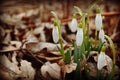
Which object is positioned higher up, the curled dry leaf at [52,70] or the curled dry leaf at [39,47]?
the curled dry leaf at [39,47]

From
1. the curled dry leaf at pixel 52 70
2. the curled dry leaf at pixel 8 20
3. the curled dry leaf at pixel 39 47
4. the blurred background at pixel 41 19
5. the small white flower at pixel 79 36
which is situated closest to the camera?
the small white flower at pixel 79 36

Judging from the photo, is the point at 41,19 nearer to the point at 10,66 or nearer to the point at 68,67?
the point at 10,66

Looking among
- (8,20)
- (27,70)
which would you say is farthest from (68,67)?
(8,20)

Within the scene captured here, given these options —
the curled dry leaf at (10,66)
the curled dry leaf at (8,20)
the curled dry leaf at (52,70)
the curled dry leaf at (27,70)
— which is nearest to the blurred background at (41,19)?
the curled dry leaf at (8,20)

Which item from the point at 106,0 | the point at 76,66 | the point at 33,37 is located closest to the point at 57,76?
the point at 76,66

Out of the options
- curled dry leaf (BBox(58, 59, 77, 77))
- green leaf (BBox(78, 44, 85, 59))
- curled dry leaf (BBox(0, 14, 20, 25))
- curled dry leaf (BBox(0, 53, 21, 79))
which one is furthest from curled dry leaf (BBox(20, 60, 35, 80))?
curled dry leaf (BBox(0, 14, 20, 25))

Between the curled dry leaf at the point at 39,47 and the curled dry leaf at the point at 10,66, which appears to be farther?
the curled dry leaf at the point at 39,47

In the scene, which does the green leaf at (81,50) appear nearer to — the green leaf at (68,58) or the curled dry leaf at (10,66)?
the green leaf at (68,58)

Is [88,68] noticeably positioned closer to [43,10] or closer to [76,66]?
[76,66]

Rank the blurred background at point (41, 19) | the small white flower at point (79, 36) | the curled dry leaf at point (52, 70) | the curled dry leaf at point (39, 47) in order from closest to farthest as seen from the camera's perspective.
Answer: the small white flower at point (79, 36)
the curled dry leaf at point (52, 70)
the curled dry leaf at point (39, 47)
the blurred background at point (41, 19)
